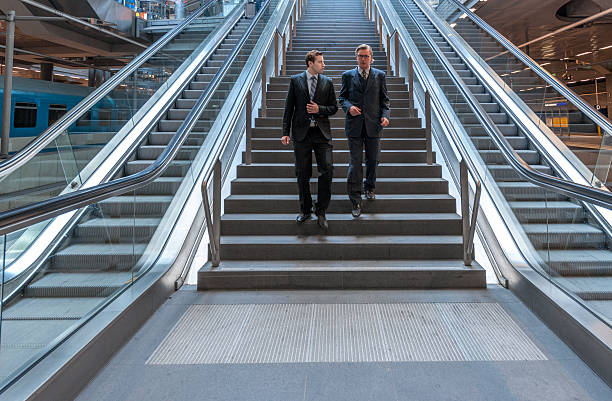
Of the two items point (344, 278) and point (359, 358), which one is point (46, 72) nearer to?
point (344, 278)

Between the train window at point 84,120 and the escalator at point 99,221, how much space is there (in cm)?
6

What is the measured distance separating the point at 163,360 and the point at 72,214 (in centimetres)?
93

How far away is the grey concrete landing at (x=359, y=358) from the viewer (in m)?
2.00

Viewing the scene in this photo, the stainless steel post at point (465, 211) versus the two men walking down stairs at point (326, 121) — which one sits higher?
the two men walking down stairs at point (326, 121)

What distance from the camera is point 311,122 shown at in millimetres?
3729

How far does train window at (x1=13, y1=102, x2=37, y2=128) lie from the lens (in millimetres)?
8294

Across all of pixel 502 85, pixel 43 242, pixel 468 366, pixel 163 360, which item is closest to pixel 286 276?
pixel 163 360

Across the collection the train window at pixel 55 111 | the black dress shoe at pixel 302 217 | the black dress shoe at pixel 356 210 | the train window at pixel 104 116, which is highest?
the train window at pixel 55 111

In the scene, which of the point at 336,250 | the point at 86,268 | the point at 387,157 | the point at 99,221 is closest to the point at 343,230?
the point at 336,250

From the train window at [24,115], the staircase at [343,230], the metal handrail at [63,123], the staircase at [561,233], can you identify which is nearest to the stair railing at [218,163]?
the staircase at [343,230]

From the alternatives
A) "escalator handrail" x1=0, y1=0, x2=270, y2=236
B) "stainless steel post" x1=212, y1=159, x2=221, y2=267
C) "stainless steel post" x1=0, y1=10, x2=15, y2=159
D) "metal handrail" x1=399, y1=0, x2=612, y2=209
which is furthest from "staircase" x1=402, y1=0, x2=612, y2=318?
"stainless steel post" x1=0, y1=10, x2=15, y2=159

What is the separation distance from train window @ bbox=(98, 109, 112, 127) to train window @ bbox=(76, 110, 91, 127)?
144 millimetres

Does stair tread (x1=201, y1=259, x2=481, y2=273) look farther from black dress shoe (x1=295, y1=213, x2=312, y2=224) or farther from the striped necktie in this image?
the striped necktie

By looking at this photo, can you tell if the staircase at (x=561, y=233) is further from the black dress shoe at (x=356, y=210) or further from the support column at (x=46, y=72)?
the support column at (x=46, y=72)
